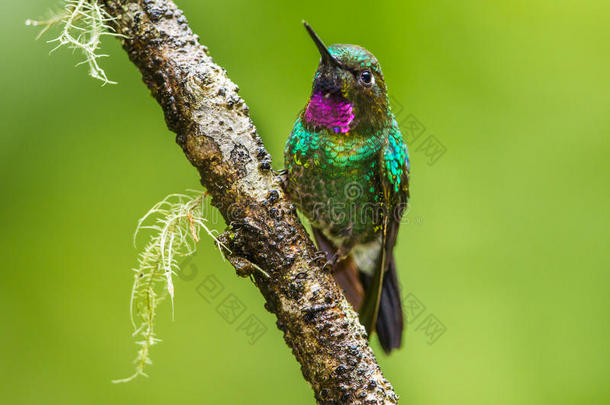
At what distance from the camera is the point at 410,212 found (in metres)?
4.07

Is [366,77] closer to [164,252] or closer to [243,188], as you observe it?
[243,188]

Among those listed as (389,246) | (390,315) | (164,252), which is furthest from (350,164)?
(164,252)

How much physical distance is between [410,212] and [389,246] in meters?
1.28

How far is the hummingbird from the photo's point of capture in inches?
104

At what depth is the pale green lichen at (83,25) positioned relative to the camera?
1.93 meters

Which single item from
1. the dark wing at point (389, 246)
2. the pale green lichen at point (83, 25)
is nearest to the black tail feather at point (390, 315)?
the dark wing at point (389, 246)

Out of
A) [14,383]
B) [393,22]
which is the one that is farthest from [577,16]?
[14,383]

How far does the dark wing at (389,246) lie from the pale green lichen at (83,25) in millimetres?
1412

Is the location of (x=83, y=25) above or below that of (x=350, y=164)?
above

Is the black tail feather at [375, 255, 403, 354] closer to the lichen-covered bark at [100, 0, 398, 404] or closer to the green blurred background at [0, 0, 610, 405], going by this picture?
the green blurred background at [0, 0, 610, 405]

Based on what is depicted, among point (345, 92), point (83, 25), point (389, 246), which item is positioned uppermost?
point (83, 25)

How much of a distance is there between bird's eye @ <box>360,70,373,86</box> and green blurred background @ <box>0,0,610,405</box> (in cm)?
113

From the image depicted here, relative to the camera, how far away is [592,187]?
4.13 m

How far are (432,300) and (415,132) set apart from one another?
1.22 m
